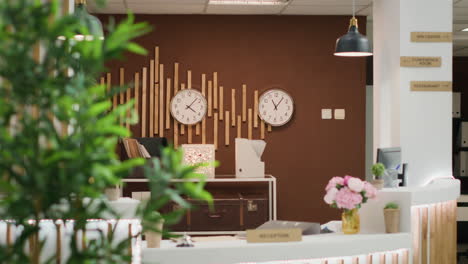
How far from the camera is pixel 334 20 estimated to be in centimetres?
885

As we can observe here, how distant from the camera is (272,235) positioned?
3.85 metres

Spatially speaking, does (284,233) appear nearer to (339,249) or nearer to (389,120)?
(339,249)

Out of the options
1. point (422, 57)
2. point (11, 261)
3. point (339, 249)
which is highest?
point (422, 57)

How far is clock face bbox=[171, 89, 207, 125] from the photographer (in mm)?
8680

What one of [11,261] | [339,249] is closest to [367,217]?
[339,249]

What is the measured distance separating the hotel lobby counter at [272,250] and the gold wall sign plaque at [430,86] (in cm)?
247

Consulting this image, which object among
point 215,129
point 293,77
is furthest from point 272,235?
point 293,77

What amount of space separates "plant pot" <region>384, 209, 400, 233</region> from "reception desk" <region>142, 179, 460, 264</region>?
5 cm

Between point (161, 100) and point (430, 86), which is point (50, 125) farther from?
point (161, 100)

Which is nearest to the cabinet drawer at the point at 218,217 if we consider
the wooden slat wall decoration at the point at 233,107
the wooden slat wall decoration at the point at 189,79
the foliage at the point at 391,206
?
the wooden slat wall decoration at the point at 233,107

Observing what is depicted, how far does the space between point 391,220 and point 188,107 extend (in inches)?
185

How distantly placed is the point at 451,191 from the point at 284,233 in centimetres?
238

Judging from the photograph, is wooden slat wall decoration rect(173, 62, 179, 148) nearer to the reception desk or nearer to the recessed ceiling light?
the recessed ceiling light

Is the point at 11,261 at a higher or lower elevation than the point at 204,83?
lower
